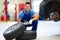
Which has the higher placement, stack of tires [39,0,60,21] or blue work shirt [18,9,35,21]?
stack of tires [39,0,60,21]

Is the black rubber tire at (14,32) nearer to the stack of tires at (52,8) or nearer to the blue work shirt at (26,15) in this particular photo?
the stack of tires at (52,8)

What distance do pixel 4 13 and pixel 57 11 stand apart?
453 centimetres

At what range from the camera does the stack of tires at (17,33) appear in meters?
2.67

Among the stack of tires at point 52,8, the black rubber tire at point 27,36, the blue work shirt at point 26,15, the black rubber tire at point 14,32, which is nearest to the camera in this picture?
the black rubber tire at point 14,32

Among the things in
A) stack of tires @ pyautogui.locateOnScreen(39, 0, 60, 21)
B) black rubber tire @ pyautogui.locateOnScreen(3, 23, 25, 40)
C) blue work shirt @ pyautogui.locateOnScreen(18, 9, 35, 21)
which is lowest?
black rubber tire @ pyautogui.locateOnScreen(3, 23, 25, 40)

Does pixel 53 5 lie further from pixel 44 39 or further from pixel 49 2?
pixel 44 39

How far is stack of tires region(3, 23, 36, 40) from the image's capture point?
2.67 m

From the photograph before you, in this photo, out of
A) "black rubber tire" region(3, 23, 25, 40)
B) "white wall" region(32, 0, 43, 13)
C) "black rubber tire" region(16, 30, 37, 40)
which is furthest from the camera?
"white wall" region(32, 0, 43, 13)

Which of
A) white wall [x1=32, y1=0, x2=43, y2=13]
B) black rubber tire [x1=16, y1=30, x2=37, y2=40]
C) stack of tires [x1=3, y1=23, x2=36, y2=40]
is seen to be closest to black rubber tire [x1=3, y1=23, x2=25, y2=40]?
stack of tires [x1=3, y1=23, x2=36, y2=40]

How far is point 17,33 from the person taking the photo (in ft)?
9.15

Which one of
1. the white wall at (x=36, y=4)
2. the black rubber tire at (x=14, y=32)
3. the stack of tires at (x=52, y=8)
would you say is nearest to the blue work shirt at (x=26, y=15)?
the stack of tires at (x=52, y=8)

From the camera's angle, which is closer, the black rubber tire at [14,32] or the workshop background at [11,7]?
the black rubber tire at [14,32]

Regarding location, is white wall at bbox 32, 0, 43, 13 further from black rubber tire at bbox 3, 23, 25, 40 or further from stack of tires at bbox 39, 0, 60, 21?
black rubber tire at bbox 3, 23, 25, 40

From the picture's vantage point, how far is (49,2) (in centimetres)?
326
